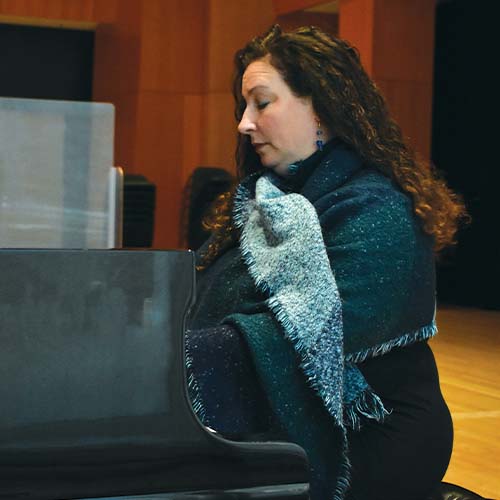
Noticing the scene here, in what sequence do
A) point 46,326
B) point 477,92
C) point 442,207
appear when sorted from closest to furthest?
point 46,326 < point 442,207 < point 477,92

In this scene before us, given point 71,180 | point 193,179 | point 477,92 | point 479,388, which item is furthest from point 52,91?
point 71,180

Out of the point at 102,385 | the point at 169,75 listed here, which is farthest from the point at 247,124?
the point at 169,75

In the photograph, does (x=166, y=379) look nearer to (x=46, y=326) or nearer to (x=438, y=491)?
(x=46, y=326)

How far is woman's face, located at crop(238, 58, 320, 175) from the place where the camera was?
176cm

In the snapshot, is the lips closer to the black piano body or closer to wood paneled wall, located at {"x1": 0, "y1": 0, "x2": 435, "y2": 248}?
the black piano body

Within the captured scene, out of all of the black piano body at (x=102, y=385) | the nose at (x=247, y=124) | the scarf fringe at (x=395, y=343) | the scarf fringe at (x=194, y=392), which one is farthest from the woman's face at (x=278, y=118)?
the black piano body at (x=102, y=385)

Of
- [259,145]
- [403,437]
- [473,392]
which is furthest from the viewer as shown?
[473,392]

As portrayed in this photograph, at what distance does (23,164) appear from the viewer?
2.01m

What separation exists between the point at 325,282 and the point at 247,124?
42 centimetres

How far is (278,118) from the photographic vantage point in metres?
1.77

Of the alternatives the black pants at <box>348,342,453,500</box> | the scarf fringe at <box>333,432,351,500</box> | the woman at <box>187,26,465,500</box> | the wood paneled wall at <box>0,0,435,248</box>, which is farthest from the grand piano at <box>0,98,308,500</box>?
the wood paneled wall at <box>0,0,435,248</box>

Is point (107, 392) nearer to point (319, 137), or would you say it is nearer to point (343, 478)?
point (343, 478)

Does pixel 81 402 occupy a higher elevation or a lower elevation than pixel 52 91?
lower

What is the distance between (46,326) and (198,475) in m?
0.25
